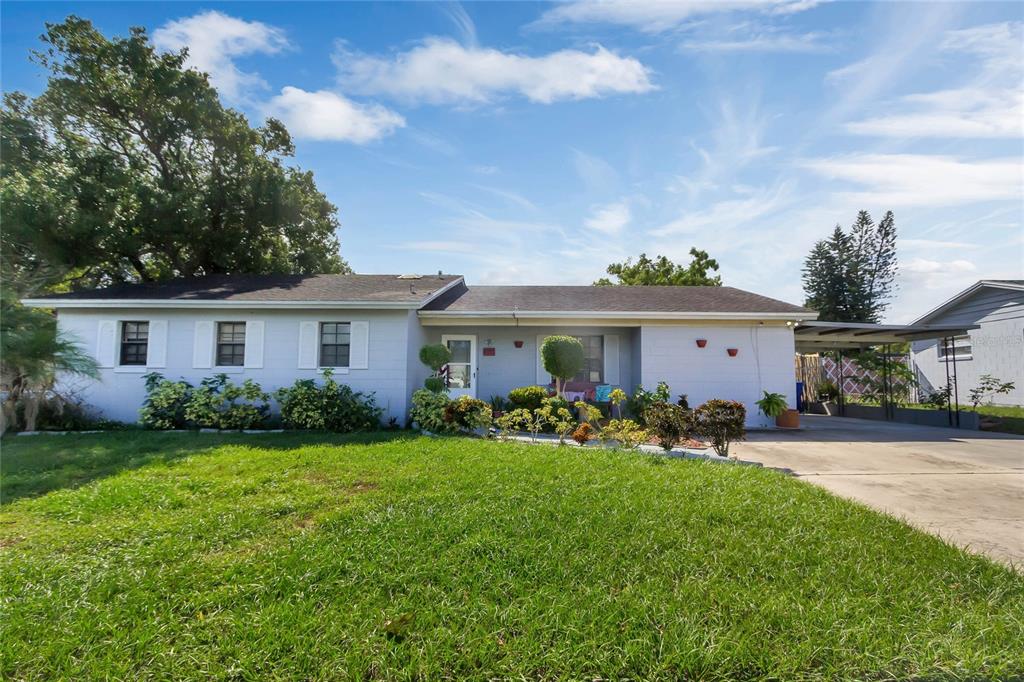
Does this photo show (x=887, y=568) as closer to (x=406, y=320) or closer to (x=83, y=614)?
(x=83, y=614)

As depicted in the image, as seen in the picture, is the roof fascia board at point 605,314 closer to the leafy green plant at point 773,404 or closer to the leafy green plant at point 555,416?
the leafy green plant at point 773,404

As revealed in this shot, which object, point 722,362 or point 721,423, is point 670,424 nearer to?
point 721,423

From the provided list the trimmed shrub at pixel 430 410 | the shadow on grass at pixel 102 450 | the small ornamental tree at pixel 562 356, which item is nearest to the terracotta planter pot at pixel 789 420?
the small ornamental tree at pixel 562 356

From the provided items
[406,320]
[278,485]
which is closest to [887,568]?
[278,485]

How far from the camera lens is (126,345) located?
34.6 feet

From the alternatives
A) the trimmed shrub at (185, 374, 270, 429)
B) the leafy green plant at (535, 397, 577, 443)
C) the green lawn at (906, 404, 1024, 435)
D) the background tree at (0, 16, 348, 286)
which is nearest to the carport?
the green lawn at (906, 404, 1024, 435)

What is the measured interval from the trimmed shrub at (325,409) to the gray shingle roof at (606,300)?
3133 millimetres

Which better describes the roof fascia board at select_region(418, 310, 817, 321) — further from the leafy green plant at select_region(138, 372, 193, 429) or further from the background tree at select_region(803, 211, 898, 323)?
the background tree at select_region(803, 211, 898, 323)

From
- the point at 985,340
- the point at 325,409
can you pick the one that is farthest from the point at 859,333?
the point at 325,409

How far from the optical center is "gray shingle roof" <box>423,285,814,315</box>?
11203 mm

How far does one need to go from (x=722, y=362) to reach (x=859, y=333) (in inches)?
182

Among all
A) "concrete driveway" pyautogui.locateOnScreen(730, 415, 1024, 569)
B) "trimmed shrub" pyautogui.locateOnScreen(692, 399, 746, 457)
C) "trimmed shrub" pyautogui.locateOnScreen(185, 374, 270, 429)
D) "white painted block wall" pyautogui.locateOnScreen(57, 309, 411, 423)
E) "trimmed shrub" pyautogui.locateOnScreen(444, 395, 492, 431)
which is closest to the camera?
"concrete driveway" pyautogui.locateOnScreen(730, 415, 1024, 569)

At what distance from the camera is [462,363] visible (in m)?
12.1

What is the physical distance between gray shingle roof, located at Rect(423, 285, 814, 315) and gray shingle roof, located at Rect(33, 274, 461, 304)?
935 mm
